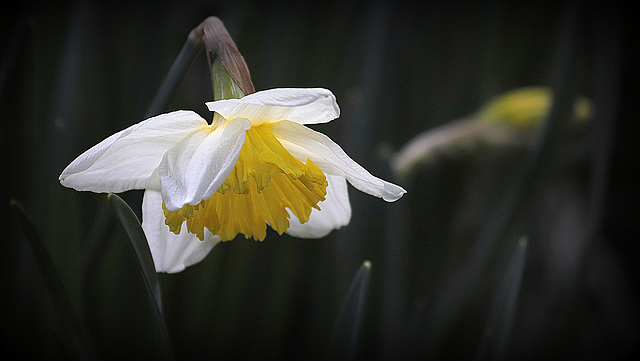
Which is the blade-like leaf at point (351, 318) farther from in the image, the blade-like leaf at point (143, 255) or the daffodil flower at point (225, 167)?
the blade-like leaf at point (143, 255)

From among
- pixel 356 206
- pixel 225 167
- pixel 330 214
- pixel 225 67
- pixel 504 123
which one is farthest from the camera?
pixel 504 123

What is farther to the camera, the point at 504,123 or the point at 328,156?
the point at 504,123

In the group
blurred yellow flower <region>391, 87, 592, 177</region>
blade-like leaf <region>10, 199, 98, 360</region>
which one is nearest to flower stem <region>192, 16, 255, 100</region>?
blade-like leaf <region>10, 199, 98, 360</region>

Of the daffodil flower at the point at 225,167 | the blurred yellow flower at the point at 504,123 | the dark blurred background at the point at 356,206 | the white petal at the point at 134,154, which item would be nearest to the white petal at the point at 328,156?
the daffodil flower at the point at 225,167

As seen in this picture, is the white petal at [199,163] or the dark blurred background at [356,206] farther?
the dark blurred background at [356,206]

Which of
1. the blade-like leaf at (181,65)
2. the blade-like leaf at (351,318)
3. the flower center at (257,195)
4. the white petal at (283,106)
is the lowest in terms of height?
the blade-like leaf at (351,318)

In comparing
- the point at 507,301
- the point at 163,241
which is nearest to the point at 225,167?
the point at 163,241

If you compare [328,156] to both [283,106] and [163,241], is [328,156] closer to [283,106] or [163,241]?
[283,106]

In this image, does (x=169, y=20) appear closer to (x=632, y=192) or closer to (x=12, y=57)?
(x=12, y=57)
